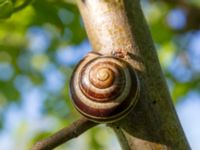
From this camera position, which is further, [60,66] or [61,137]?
[60,66]

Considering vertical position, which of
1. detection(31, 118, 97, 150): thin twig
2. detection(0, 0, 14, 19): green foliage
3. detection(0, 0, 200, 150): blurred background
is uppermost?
detection(0, 0, 14, 19): green foliage

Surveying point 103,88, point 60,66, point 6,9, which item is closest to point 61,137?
point 103,88

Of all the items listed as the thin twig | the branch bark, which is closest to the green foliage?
the branch bark

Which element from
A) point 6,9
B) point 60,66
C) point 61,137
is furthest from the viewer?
point 60,66

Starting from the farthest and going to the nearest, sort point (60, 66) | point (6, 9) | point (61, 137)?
point (60, 66) < point (6, 9) < point (61, 137)

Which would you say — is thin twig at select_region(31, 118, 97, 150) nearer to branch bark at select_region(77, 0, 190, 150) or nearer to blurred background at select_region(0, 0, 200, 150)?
branch bark at select_region(77, 0, 190, 150)

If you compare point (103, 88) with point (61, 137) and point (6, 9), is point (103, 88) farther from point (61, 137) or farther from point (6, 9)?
point (6, 9)

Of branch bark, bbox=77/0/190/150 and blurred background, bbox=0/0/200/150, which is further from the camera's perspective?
blurred background, bbox=0/0/200/150

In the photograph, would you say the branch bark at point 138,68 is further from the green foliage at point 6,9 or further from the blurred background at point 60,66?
the blurred background at point 60,66
